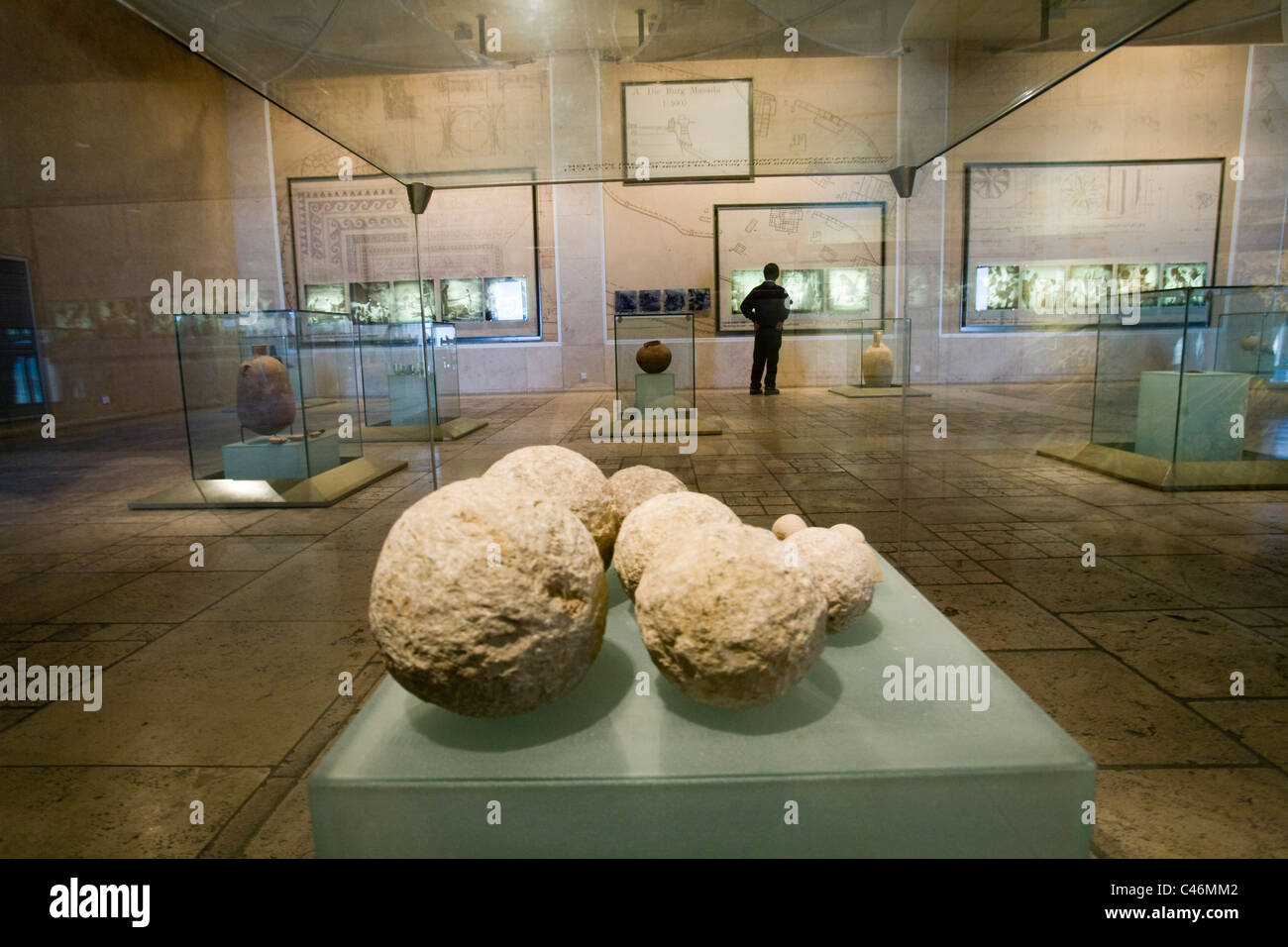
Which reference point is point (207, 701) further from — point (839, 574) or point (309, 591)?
point (839, 574)

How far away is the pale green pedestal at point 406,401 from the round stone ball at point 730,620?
Result: 5423mm

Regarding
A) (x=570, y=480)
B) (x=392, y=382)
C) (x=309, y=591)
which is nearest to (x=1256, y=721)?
(x=570, y=480)

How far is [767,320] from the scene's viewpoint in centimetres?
460

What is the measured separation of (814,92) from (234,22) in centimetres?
249

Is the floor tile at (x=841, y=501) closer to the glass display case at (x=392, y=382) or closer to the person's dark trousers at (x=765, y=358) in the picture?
the person's dark trousers at (x=765, y=358)

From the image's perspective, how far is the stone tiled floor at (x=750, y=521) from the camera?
6.15ft

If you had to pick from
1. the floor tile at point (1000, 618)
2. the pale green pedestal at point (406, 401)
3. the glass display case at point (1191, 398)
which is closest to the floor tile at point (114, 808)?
the floor tile at point (1000, 618)

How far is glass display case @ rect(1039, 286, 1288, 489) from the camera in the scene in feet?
14.5

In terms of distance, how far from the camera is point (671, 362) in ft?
15.4

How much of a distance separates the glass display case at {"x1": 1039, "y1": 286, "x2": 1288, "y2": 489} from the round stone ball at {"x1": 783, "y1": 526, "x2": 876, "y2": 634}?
141 inches

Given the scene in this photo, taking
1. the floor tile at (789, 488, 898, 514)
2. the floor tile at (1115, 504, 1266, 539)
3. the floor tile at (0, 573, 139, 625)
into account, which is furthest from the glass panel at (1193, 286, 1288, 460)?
the floor tile at (0, 573, 139, 625)

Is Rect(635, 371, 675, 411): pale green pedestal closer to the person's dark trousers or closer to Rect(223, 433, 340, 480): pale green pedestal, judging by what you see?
the person's dark trousers
